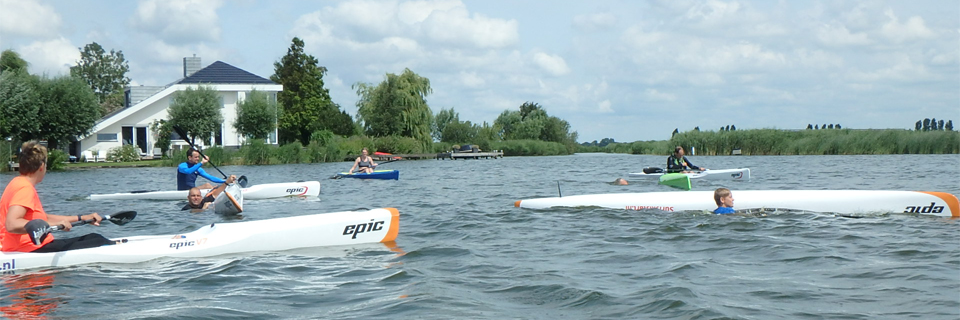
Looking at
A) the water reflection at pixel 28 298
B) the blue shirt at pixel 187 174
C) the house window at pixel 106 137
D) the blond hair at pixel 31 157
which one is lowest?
the water reflection at pixel 28 298

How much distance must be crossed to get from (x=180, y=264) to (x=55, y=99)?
30322 millimetres

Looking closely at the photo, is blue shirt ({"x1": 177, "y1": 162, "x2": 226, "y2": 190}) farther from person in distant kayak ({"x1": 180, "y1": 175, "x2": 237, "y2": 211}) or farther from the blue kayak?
the blue kayak

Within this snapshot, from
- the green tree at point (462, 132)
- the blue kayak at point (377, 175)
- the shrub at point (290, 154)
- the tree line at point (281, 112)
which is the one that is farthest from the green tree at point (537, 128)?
the blue kayak at point (377, 175)

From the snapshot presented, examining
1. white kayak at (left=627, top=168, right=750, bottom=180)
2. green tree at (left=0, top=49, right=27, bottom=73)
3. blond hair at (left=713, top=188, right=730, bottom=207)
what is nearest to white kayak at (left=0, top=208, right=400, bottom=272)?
blond hair at (left=713, top=188, right=730, bottom=207)

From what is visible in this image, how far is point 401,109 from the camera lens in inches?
1860

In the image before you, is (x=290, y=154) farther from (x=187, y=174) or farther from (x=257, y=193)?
(x=187, y=174)

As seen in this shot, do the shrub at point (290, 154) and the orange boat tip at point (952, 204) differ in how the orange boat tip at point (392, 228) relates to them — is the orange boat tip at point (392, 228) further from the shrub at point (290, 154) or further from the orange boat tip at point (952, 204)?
the shrub at point (290, 154)

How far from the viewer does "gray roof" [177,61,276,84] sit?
1633 inches

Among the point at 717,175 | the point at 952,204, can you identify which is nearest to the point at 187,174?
the point at 952,204

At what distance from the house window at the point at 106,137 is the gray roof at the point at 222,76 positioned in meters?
4.71

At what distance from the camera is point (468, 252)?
25.3 ft

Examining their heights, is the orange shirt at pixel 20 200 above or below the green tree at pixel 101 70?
below

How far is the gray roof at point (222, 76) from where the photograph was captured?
41.5m

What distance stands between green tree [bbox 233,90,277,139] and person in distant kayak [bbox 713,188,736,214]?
106ft
